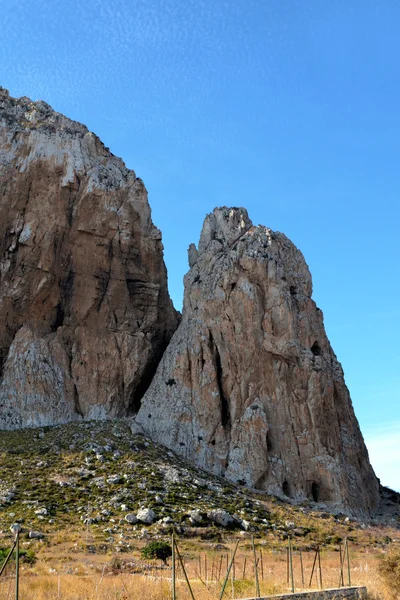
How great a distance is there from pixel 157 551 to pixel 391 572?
10159mm

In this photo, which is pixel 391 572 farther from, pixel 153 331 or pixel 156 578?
pixel 153 331

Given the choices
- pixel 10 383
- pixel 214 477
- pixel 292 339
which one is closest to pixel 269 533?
pixel 214 477

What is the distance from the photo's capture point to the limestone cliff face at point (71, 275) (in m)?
52.7

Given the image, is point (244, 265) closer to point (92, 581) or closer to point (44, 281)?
point (44, 281)

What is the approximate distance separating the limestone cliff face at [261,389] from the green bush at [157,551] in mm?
17434

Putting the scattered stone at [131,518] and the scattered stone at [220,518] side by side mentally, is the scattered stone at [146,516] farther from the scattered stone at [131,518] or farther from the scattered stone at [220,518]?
the scattered stone at [220,518]

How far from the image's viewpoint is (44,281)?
178ft

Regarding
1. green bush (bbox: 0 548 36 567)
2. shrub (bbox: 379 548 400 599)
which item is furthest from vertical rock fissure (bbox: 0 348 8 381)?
shrub (bbox: 379 548 400 599)

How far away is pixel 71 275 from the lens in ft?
184

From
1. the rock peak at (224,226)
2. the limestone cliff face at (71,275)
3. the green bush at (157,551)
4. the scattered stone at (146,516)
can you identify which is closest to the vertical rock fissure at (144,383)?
the limestone cliff face at (71,275)

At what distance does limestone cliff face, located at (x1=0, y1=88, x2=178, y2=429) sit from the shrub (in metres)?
32.8

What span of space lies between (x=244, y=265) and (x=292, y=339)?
7344mm

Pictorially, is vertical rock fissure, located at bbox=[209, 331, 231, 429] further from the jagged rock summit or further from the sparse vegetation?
the sparse vegetation

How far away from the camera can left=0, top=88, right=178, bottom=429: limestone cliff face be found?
52.7 m
